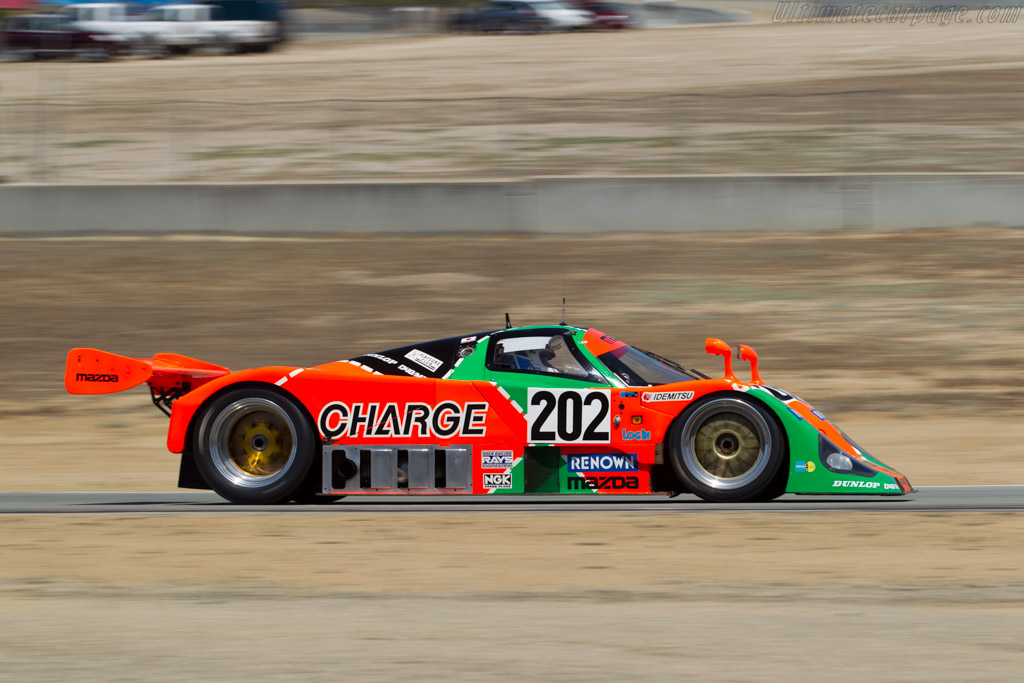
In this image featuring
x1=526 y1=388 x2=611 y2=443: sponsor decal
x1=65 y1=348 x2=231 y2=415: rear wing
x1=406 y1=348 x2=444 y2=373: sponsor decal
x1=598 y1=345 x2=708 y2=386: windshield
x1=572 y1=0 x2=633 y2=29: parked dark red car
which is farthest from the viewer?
x1=572 y1=0 x2=633 y2=29: parked dark red car

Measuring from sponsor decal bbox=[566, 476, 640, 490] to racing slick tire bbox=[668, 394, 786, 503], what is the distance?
33 centimetres

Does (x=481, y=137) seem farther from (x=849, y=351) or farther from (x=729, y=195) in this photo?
(x=849, y=351)

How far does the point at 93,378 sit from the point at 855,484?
4643mm

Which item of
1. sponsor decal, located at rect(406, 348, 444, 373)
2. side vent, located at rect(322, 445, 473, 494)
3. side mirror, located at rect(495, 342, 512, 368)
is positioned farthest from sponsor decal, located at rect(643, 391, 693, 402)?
sponsor decal, located at rect(406, 348, 444, 373)

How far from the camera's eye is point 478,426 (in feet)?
26.8

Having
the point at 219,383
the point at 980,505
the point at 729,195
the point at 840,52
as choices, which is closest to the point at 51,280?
the point at 729,195

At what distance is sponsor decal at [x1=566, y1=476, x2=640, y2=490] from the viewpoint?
818 cm

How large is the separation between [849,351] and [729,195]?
225 inches

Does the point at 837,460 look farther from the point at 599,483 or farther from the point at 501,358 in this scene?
the point at 501,358

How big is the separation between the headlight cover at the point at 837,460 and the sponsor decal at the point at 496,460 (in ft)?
5.88

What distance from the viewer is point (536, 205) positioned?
2050 cm

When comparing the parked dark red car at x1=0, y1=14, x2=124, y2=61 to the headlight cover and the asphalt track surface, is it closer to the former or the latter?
the asphalt track surface

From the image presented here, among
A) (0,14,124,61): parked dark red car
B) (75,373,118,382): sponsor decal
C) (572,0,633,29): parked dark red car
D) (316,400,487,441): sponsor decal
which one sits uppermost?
(572,0,633,29): parked dark red car

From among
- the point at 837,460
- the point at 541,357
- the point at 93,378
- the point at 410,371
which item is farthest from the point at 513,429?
the point at 93,378
